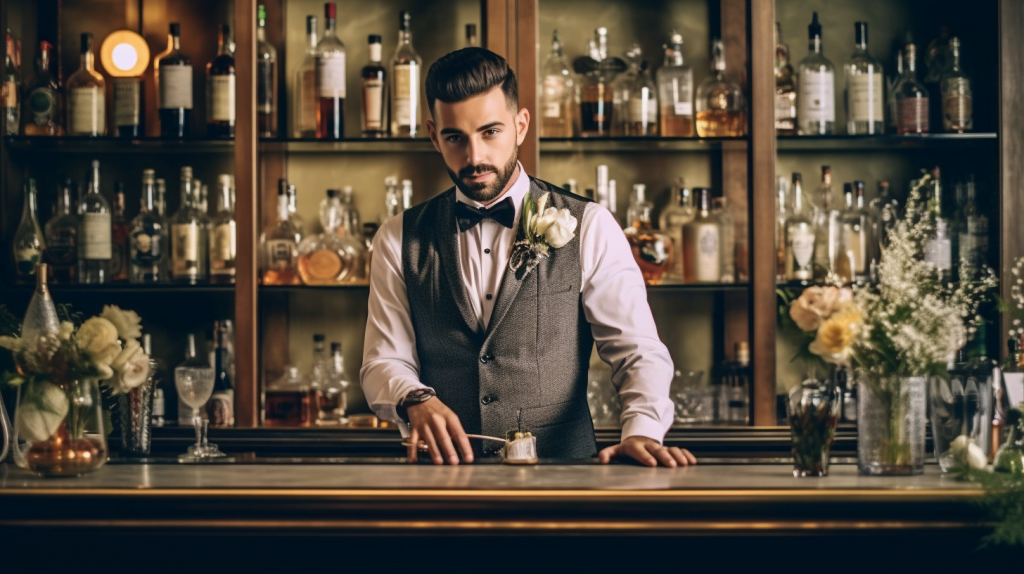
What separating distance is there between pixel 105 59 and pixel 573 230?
1.67m

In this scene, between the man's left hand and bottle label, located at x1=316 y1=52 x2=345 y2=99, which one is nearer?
the man's left hand

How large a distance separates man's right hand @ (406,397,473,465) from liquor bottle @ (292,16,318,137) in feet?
4.42

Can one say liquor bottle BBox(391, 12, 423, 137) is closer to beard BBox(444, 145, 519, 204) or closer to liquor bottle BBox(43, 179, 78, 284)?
beard BBox(444, 145, 519, 204)

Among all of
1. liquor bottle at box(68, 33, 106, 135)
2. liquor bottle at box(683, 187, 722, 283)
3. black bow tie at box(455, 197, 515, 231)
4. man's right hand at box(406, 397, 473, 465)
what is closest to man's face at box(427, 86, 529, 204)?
black bow tie at box(455, 197, 515, 231)

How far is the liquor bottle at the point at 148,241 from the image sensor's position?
288 cm

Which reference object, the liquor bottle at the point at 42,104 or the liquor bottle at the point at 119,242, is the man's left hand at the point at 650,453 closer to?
the liquor bottle at the point at 119,242

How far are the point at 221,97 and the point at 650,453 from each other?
176 cm

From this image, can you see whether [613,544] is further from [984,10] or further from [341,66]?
[984,10]

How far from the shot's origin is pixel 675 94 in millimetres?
2920

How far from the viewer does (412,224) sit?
2279 mm

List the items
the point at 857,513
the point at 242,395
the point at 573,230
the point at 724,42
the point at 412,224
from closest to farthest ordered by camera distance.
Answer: the point at 857,513, the point at 573,230, the point at 412,224, the point at 242,395, the point at 724,42

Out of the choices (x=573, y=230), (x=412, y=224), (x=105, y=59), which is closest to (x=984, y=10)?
(x=573, y=230)

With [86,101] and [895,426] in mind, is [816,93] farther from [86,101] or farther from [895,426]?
[86,101]

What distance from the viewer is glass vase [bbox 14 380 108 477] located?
1.54 m
